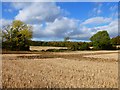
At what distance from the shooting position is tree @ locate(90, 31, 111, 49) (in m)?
93.2

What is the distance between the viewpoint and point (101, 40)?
9625 cm

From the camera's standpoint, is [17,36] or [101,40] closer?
[17,36]

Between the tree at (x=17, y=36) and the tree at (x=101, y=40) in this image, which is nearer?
the tree at (x=17, y=36)

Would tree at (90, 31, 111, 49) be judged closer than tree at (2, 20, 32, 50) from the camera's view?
No

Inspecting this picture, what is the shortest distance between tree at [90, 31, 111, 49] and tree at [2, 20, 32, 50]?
27.1m

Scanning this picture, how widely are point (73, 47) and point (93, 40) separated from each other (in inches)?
680

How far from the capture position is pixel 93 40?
100 meters

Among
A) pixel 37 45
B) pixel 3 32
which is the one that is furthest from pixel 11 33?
pixel 37 45

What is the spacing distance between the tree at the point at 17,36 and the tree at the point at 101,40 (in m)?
27.1

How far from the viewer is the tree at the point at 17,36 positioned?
7081 cm

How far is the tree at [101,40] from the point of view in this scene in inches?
3670

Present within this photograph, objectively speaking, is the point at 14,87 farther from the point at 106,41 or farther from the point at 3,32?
the point at 106,41

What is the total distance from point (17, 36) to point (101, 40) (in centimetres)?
3495

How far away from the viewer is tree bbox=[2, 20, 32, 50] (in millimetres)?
70812
